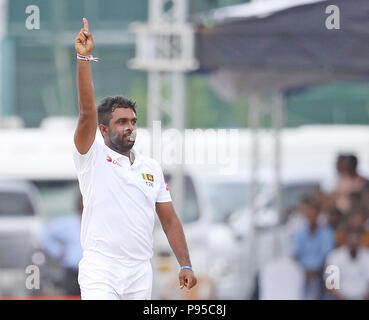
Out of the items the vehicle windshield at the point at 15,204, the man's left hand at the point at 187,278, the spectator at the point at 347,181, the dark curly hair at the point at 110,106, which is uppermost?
the dark curly hair at the point at 110,106

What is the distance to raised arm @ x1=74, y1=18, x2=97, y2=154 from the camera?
4590 millimetres

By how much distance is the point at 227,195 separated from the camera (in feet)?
51.8

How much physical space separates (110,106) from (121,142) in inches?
7.1

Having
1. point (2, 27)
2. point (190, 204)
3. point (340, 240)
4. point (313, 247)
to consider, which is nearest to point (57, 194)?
point (190, 204)

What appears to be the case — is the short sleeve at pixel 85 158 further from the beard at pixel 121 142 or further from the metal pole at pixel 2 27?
the metal pole at pixel 2 27

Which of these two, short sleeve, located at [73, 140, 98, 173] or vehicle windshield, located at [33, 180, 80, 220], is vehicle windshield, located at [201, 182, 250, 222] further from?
short sleeve, located at [73, 140, 98, 173]

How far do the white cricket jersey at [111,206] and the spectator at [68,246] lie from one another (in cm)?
536

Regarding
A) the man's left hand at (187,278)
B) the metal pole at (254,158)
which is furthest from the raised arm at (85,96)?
the metal pole at (254,158)

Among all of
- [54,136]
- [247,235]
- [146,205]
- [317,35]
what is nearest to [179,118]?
[317,35]

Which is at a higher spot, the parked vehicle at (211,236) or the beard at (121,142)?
the beard at (121,142)

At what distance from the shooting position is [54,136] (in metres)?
15.4

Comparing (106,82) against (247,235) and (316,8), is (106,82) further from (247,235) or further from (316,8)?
(316,8)

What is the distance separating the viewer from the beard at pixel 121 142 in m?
4.88

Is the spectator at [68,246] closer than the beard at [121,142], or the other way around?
the beard at [121,142]
